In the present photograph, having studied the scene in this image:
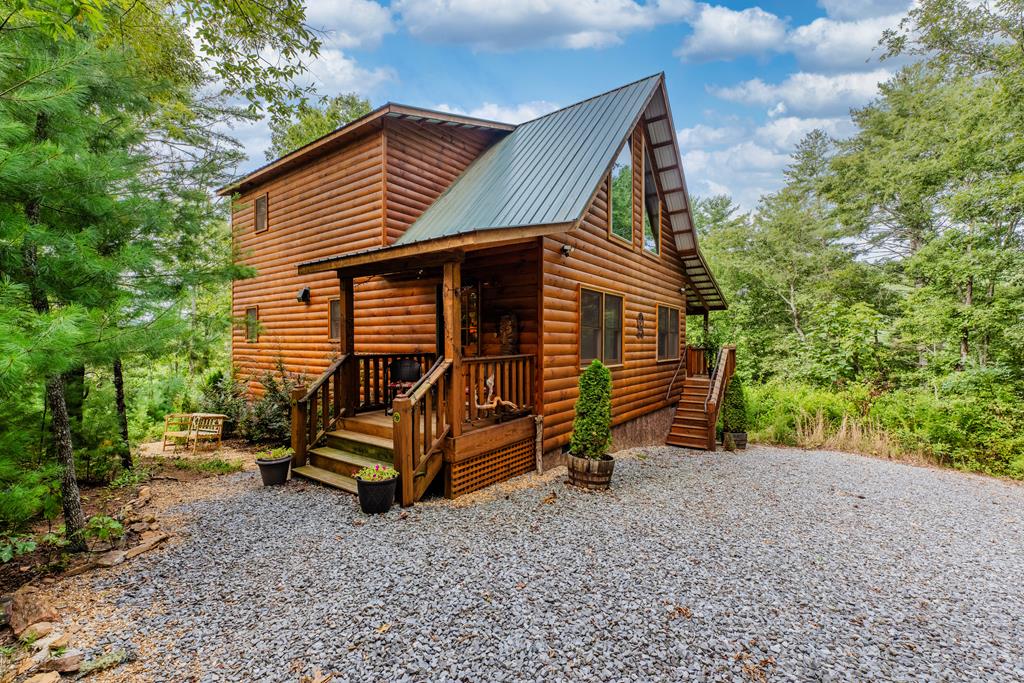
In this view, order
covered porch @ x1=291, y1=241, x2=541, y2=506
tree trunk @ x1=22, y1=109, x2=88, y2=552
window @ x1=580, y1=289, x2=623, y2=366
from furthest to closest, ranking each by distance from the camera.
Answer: window @ x1=580, y1=289, x2=623, y2=366 → covered porch @ x1=291, y1=241, x2=541, y2=506 → tree trunk @ x1=22, y1=109, x2=88, y2=552

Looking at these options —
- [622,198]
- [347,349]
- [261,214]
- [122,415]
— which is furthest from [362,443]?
[261,214]

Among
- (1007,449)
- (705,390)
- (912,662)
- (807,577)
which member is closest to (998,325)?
(1007,449)

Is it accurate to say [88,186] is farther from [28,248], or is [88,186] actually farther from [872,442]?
[872,442]

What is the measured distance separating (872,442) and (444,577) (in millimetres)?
10104

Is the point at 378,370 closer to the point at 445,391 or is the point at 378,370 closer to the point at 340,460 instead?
the point at 340,460

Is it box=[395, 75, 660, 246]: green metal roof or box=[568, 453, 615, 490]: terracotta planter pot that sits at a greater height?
box=[395, 75, 660, 246]: green metal roof

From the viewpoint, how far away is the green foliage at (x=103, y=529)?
12.6ft

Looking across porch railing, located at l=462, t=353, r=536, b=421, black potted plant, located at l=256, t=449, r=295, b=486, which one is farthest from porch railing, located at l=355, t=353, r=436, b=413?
porch railing, located at l=462, t=353, r=536, b=421

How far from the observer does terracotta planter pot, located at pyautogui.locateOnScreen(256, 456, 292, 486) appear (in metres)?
5.60

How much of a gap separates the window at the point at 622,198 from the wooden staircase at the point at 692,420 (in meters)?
3.97

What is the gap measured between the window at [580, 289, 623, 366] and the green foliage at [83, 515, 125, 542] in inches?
236

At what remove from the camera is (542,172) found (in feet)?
23.2

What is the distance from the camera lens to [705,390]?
9.95m

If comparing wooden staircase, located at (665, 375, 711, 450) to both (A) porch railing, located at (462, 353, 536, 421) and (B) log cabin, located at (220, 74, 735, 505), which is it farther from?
(A) porch railing, located at (462, 353, 536, 421)
